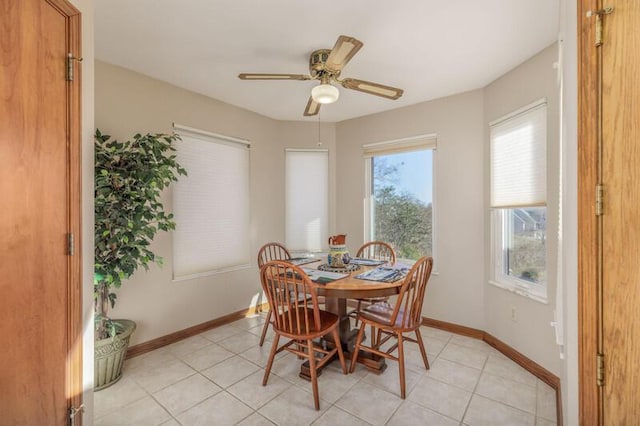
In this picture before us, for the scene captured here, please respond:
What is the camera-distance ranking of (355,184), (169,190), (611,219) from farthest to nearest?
(355,184) < (169,190) < (611,219)

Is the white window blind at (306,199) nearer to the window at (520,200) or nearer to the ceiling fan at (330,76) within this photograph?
the ceiling fan at (330,76)

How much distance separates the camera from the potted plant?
2.08 meters

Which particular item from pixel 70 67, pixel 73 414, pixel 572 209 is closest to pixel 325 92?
pixel 70 67

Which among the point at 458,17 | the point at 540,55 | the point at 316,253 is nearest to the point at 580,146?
the point at 458,17

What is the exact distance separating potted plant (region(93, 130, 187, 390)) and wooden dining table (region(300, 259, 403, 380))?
1.44 m

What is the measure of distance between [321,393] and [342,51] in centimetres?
232

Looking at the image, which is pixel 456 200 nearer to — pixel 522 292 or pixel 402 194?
pixel 402 194

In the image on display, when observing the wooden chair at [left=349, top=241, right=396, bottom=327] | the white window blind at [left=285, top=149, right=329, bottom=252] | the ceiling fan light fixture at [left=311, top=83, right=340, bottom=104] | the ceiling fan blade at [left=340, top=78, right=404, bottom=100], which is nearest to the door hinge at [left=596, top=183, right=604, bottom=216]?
the ceiling fan blade at [left=340, top=78, right=404, bottom=100]

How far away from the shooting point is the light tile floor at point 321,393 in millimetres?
1835

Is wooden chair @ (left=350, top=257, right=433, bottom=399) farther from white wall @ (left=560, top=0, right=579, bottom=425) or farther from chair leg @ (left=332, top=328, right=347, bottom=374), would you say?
white wall @ (left=560, top=0, right=579, bottom=425)

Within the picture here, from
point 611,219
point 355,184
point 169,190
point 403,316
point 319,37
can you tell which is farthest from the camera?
point 355,184

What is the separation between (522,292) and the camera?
98.0 inches

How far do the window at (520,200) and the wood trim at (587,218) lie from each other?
59.9 inches

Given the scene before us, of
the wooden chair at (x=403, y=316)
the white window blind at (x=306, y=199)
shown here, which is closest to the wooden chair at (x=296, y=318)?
the wooden chair at (x=403, y=316)
